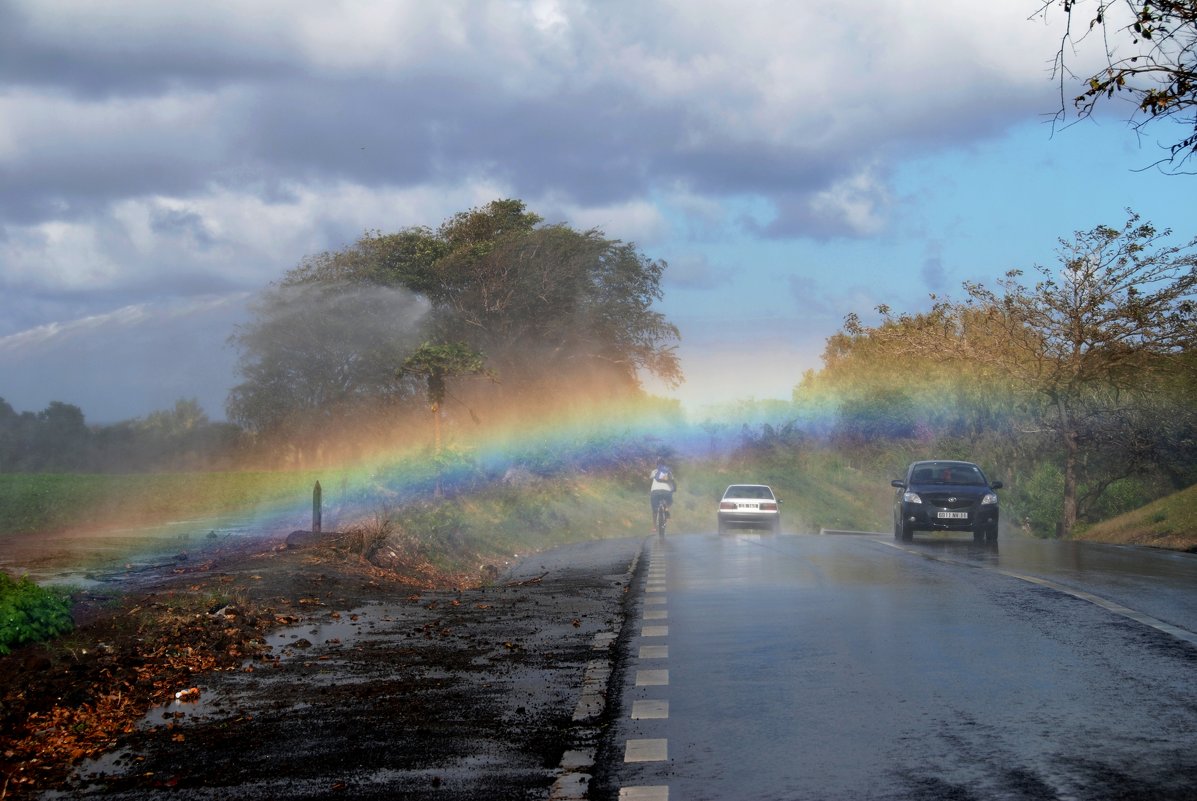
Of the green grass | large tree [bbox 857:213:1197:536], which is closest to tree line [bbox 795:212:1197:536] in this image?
large tree [bbox 857:213:1197:536]

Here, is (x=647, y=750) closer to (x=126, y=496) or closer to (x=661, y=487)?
(x=661, y=487)

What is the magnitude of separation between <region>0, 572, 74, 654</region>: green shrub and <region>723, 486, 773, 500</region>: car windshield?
1147 inches

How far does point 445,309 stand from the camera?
5559 cm

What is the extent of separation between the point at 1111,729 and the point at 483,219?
5178cm

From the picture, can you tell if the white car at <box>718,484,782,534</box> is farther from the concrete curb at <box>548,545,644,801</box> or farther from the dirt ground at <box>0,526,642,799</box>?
the concrete curb at <box>548,545,644,801</box>

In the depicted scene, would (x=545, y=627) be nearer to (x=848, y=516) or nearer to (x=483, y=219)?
(x=483, y=219)

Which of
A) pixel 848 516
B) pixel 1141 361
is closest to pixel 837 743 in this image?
pixel 1141 361

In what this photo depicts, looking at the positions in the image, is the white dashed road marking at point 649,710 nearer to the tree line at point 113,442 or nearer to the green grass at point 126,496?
the green grass at point 126,496

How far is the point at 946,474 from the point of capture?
2881cm

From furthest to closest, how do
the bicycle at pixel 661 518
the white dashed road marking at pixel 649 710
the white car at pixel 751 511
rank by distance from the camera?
the white car at pixel 751 511 → the bicycle at pixel 661 518 → the white dashed road marking at pixel 649 710

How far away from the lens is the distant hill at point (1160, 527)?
29203mm

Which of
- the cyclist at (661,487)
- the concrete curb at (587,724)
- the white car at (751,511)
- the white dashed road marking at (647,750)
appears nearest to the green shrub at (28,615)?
the concrete curb at (587,724)

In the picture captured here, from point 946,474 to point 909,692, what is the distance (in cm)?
2100

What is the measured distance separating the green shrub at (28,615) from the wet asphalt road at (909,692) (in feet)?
14.5
